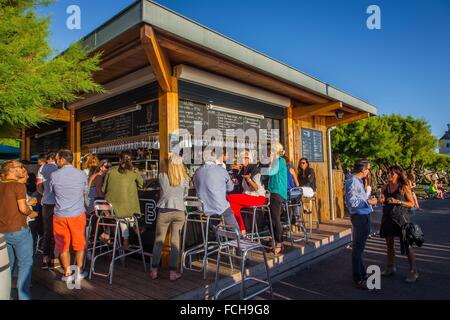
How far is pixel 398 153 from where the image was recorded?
24.8 m

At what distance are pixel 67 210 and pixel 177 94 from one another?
2.21 meters

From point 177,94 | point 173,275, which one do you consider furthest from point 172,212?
point 177,94

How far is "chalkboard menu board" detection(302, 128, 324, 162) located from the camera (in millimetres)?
7584

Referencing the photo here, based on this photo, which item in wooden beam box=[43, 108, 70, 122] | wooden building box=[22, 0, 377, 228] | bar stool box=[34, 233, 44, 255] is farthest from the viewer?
wooden beam box=[43, 108, 70, 122]

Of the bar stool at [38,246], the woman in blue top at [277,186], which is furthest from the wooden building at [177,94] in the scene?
the bar stool at [38,246]

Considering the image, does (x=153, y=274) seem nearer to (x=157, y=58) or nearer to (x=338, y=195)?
(x=157, y=58)

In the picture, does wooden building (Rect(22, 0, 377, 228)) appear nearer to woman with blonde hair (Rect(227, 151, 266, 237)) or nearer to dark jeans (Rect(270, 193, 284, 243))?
woman with blonde hair (Rect(227, 151, 266, 237))

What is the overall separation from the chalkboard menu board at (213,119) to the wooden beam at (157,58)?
0.54 metres

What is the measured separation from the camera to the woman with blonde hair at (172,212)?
3727 mm

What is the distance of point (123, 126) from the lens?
224 inches

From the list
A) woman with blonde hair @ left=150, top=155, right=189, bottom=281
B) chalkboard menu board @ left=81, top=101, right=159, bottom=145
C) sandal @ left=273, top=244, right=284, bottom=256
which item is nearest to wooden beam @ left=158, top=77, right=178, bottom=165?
chalkboard menu board @ left=81, top=101, right=159, bottom=145

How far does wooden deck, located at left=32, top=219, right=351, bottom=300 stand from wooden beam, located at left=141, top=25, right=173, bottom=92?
2.63 meters

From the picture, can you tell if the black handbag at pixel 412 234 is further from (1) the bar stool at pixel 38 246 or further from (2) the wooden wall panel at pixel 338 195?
(1) the bar stool at pixel 38 246

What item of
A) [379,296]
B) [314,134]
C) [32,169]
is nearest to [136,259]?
[379,296]
